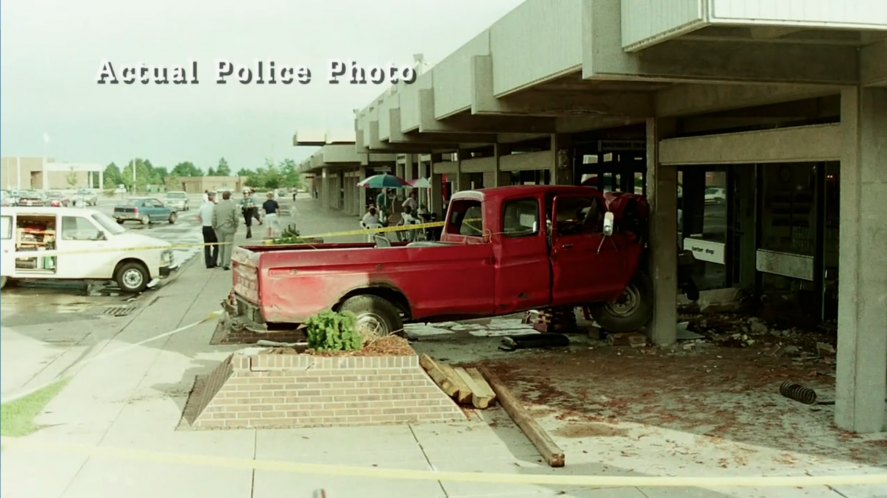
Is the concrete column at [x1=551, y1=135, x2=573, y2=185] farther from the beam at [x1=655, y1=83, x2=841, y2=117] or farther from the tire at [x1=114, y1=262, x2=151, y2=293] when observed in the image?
the tire at [x1=114, y1=262, x2=151, y2=293]

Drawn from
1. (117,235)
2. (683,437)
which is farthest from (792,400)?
(117,235)

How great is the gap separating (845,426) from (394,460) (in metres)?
4.05

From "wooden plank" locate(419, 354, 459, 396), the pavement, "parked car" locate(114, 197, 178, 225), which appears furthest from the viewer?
"parked car" locate(114, 197, 178, 225)

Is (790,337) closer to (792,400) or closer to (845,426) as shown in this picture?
(792,400)

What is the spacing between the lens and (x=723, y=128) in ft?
43.2

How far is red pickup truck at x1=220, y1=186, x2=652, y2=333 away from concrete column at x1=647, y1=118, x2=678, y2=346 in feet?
0.48

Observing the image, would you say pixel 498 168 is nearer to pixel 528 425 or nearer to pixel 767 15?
pixel 528 425

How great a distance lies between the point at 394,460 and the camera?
7570mm

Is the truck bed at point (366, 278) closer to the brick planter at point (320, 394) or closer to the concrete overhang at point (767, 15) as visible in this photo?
the brick planter at point (320, 394)

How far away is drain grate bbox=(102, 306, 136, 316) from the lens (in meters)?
16.3

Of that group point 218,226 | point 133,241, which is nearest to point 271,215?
point 218,226

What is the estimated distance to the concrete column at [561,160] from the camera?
16.3 meters

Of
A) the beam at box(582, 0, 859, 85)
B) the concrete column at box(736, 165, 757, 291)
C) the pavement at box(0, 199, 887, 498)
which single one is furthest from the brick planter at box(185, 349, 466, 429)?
the concrete column at box(736, 165, 757, 291)

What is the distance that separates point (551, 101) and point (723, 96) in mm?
3037
